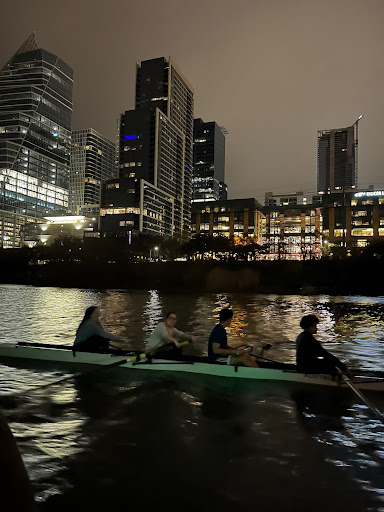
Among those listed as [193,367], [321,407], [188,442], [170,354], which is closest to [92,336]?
[170,354]

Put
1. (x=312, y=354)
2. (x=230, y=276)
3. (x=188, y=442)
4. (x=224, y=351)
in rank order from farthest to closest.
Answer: (x=230, y=276) < (x=224, y=351) < (x=312, y=354) < (x=188, y=442)

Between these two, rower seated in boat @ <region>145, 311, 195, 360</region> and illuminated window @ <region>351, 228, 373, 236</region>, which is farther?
illuminated window @ <region>351, 228, 373, 236</region>

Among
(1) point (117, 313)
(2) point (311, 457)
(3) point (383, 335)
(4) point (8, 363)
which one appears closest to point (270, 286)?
(1) point (117, 313)

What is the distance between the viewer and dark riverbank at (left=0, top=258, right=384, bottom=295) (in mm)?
80062

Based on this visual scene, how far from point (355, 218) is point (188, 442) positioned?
184 m

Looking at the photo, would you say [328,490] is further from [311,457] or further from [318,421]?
[318,421]

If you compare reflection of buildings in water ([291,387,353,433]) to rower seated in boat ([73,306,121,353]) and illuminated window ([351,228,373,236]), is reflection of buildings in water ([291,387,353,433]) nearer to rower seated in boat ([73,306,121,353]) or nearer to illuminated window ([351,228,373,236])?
rower seated in boat ([73,306,121,353])

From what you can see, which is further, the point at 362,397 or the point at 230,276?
the point at 230,276

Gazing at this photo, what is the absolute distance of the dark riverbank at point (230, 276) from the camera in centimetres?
8006

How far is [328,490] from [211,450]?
7.80 ft

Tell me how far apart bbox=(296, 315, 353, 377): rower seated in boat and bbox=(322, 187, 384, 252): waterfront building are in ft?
540

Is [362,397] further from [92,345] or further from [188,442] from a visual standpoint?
[92,345]

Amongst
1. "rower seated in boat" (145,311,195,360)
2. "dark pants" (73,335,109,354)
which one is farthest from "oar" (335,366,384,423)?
"dark pants" (73,335,109,354)

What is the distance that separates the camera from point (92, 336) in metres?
14.2
